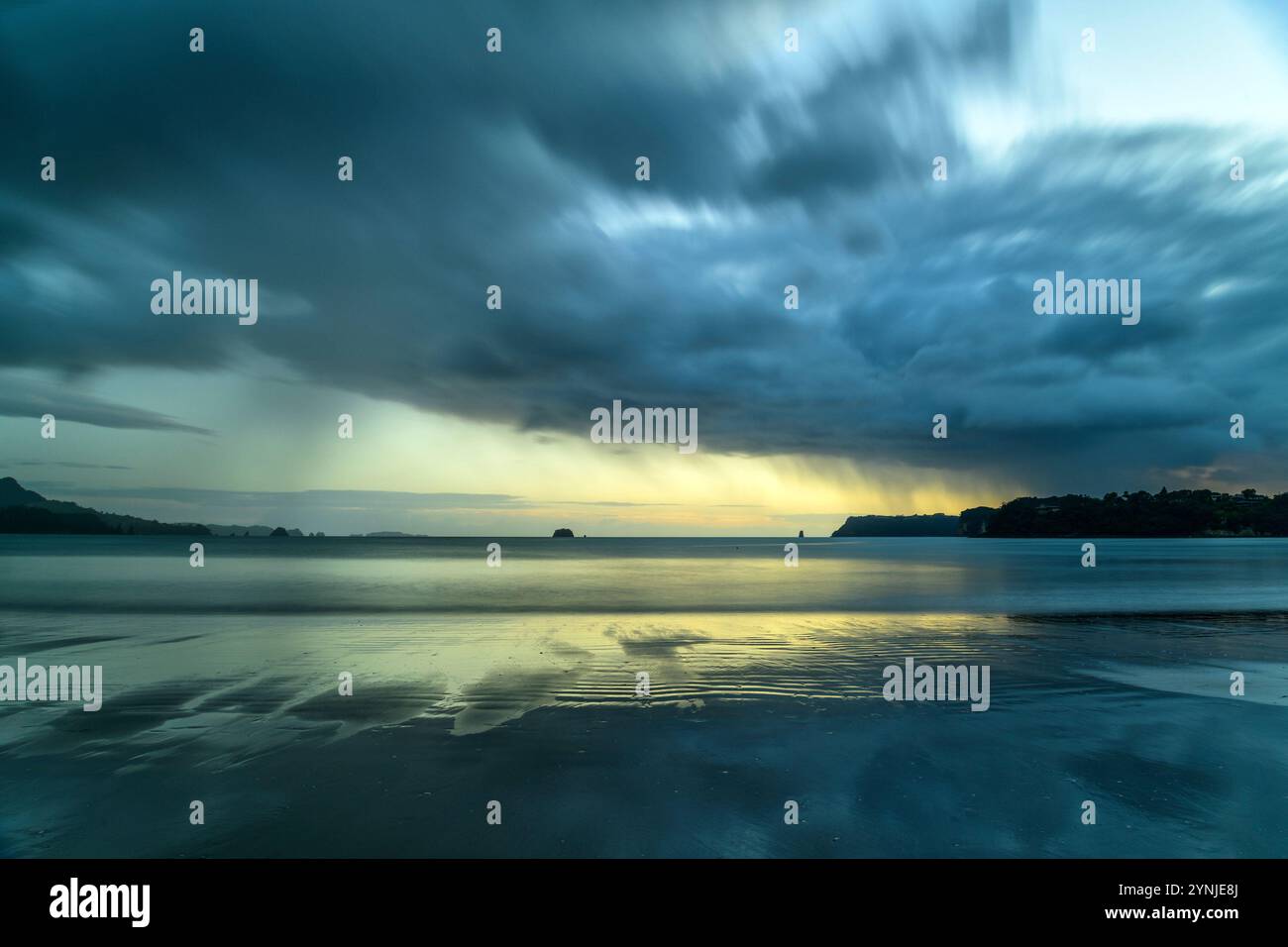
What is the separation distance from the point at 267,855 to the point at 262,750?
11.5 ft

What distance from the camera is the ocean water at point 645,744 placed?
678 cm

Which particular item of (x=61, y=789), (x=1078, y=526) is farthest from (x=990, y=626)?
(x=1078, y=526)

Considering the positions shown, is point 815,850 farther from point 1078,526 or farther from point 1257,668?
point 1078,526

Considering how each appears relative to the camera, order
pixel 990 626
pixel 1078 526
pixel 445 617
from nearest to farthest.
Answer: pixel 990 626 → pixel 445 617 → pixel 1078 526

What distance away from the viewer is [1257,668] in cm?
1493

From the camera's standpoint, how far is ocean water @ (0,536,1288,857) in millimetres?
6777

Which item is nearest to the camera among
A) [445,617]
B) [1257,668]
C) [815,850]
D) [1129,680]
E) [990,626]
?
[815,850]

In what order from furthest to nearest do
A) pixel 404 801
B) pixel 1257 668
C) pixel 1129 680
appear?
pixel 1257 668 → pixel 1129 680 → pixel 404 801

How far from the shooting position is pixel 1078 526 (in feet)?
638

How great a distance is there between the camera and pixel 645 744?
955 cm
